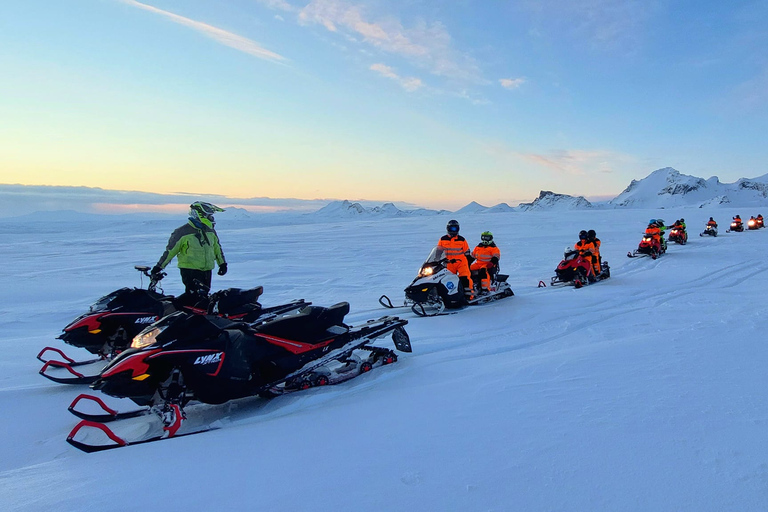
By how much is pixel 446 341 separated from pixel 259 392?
7.51ft

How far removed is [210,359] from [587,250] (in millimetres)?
8762

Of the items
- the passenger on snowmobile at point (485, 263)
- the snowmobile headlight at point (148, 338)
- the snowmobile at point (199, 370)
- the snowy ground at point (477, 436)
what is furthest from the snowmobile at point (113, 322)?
the passenger on snowmobile at point (485, 263)

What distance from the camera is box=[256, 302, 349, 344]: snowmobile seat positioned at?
364 centimetres

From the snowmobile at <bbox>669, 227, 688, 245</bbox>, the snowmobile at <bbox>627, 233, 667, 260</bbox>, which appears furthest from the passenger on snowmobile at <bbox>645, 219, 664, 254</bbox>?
the snowmobile at <bbox>669, 227, 688, 245</bbox>

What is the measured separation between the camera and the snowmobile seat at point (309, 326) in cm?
364

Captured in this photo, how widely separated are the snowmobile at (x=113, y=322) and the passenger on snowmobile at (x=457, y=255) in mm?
3612

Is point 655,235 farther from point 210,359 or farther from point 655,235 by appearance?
point 210,359

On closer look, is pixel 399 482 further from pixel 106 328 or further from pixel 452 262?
pixel 452 262

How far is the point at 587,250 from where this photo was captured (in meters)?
9.82

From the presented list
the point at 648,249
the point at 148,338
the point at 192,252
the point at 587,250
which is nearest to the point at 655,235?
the point at 648,249

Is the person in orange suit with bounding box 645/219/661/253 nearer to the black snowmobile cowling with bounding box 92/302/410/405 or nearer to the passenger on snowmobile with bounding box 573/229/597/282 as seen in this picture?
the passenger on snowmobile with bounding box 573/229/597/282

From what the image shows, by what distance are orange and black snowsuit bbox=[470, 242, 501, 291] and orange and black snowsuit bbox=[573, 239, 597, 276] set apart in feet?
7.86

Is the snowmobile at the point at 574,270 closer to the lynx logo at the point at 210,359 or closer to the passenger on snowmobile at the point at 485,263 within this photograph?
the passenger on snowmobile at the point at 485,263

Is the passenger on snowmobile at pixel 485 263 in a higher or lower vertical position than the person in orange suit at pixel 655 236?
lower
